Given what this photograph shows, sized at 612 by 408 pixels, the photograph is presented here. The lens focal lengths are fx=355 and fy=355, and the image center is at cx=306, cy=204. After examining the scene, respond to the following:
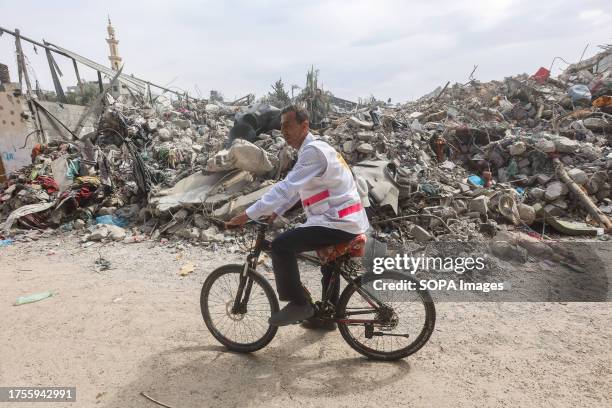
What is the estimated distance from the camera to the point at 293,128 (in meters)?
2.54

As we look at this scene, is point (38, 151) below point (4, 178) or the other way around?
the other way around

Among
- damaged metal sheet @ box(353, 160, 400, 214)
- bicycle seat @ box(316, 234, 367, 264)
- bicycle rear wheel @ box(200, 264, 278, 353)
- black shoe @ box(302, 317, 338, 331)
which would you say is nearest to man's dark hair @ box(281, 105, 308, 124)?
bicycle seat @ box(316, 234, 367, 264)

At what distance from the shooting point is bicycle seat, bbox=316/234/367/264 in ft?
8.59

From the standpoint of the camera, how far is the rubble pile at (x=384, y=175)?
5.84 meters

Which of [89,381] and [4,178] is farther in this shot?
[4,178]

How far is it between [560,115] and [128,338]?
1124 cm

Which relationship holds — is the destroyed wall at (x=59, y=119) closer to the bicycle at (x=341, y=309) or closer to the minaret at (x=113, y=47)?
the bicycle at (x=341, y=309)

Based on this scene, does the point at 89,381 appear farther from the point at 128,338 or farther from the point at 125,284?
the point at 125,284

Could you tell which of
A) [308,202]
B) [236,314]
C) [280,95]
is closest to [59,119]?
[280,95]

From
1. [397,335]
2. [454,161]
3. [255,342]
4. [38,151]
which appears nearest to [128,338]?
[255,342]

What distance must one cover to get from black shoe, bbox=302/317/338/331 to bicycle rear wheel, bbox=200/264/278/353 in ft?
0.98

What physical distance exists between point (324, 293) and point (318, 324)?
35 cm

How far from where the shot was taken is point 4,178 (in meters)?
9.77

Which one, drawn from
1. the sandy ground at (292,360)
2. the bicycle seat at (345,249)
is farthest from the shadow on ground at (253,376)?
the bicycle seat at (345,249)
